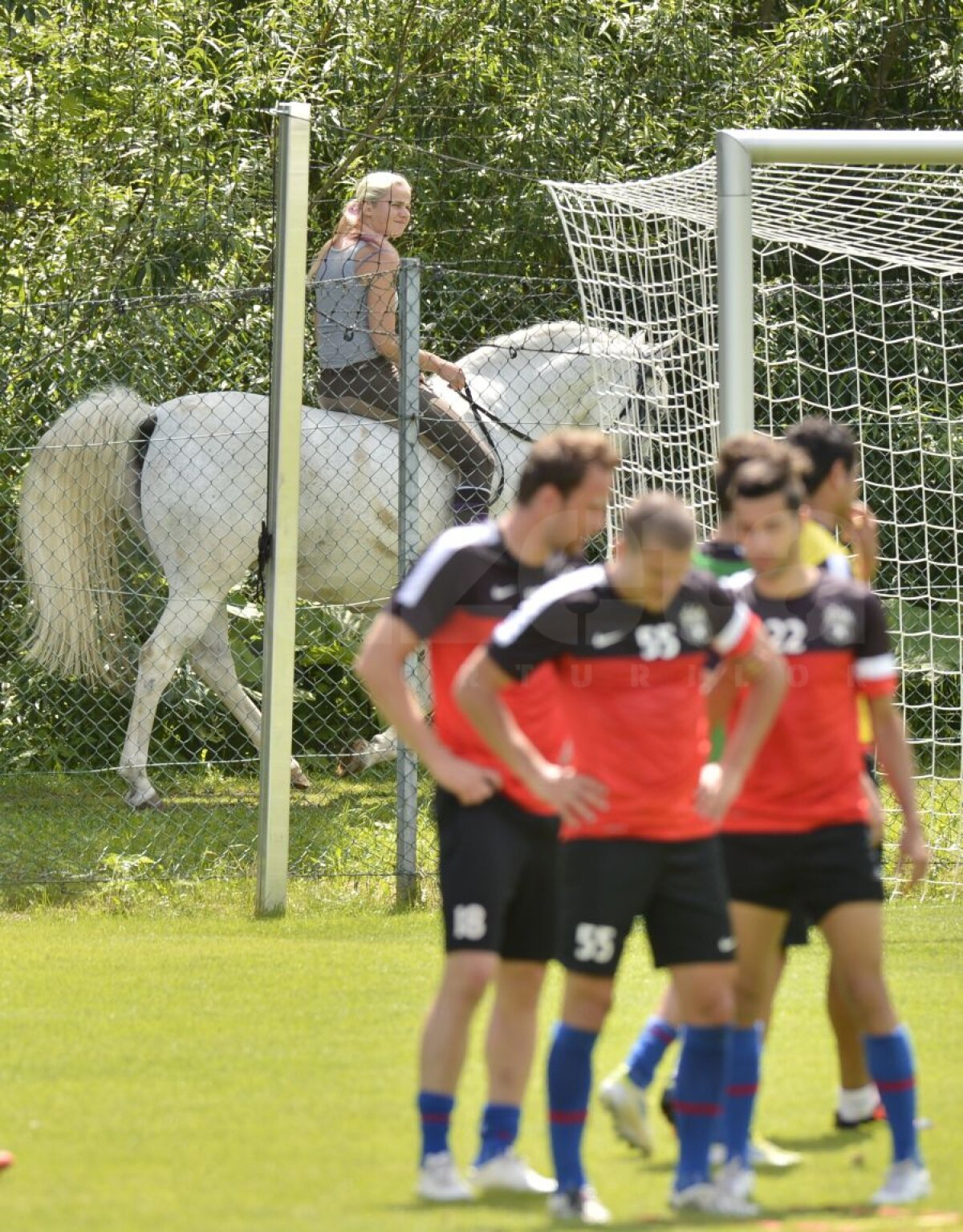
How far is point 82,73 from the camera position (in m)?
11.1

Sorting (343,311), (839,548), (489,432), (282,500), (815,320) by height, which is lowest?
(839,548)

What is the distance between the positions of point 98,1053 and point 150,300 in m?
3.82

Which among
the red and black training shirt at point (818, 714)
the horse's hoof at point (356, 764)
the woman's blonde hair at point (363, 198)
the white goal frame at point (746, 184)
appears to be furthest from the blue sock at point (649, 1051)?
the horse's hoof at point (356, 764)

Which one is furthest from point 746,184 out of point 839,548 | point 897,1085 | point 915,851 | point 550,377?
point 897,1085

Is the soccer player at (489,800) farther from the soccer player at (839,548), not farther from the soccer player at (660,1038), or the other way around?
the soccer player at (839,548)

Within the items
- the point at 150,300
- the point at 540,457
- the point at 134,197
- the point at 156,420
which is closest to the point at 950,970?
the point at 540,457

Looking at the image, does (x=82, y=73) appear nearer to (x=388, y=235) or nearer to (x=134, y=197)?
(x=134, y=197)

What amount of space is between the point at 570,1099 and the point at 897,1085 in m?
0.71

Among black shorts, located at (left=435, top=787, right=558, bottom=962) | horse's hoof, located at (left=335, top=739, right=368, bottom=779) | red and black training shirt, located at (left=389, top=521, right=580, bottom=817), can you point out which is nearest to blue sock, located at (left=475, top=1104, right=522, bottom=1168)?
black shorts, located at (left=435, top=787, right=558, bottom=962)

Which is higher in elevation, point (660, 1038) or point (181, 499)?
point (181, 499)

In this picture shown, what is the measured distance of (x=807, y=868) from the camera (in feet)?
14.1

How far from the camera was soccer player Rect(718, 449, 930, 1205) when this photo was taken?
426 cm

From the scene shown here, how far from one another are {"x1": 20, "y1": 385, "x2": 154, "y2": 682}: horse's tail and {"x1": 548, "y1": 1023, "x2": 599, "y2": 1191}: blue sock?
657cm

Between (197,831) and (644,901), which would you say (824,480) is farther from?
(197,831)
